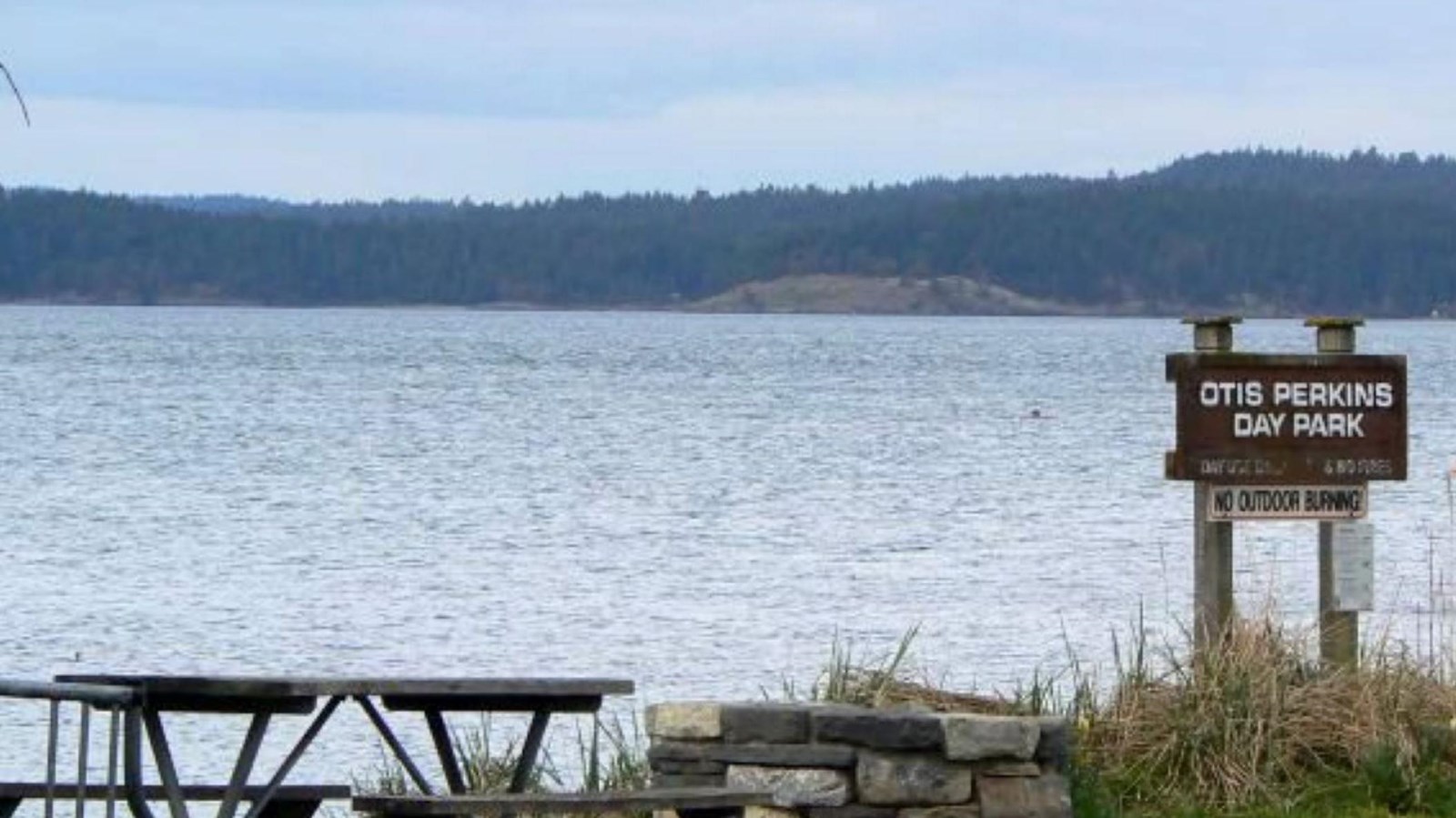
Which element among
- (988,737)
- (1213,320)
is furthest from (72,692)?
(1213,320)

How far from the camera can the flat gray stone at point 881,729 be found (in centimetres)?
1053

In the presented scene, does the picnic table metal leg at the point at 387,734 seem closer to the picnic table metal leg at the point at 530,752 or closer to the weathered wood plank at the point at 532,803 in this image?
the picnic table metal leg at the point at 530,752

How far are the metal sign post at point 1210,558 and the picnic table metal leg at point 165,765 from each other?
417 centimetres

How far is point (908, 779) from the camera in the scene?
10547 millimetres

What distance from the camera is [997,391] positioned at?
93312mm

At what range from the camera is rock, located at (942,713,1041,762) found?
1054cm

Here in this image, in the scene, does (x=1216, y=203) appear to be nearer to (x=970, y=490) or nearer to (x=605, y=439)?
(x=605, y=439)

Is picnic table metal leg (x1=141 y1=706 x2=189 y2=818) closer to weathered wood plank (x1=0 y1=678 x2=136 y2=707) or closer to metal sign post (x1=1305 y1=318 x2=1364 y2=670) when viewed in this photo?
weathered wood plank (x1=0 y1=678 x2=136 y2=707)

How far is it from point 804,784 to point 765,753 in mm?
154

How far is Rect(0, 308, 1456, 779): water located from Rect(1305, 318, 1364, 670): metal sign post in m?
4.17

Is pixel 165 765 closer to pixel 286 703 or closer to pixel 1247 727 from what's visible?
pixel 286 703

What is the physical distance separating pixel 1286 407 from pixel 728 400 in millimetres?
72177

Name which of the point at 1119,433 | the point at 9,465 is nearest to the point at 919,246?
the point at 1119,433

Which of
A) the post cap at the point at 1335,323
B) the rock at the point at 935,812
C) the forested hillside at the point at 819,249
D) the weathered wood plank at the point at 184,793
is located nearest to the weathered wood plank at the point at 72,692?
the weathered wood plank at the point at 184,793
